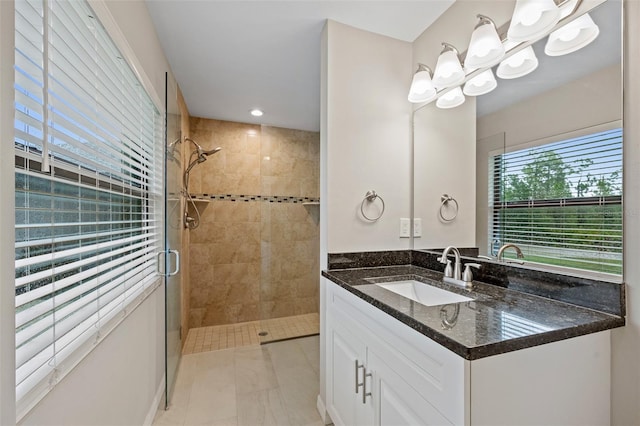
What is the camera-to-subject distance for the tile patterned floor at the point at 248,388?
1.78 meters

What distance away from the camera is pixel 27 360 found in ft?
2.33

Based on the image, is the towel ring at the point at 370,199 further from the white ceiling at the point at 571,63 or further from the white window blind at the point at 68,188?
the white window blind at the point at 68,188

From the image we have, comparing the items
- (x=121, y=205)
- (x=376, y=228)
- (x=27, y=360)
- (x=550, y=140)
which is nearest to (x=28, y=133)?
(x=27, y=360)

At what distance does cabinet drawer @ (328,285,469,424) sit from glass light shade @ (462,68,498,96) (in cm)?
127

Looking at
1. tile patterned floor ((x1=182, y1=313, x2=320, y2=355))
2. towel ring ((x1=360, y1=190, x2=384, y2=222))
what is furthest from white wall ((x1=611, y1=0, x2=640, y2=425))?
tile patterned floor ((x1=182, y1=313, x2=320, y2=355))

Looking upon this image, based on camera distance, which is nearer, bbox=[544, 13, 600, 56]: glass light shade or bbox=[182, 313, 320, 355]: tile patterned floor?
bbox=[544, 13, 600, 56]: glass light shade

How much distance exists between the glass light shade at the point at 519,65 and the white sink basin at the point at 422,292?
1075mm

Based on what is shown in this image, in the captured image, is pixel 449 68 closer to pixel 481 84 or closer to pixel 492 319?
pixel 481 84

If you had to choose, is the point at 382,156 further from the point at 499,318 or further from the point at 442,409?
the point at 442,409

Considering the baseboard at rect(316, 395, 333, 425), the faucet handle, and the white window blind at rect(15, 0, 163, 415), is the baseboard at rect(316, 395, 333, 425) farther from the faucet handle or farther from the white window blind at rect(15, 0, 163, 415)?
the white window blind at rect(15, 0, 163, 415)

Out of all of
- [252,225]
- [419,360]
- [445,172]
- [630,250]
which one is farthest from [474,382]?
[252,225]

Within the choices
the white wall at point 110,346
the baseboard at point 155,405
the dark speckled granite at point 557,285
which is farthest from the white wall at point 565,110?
the baseboard at point 155,405

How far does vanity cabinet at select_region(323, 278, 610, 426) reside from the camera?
0.77 meters

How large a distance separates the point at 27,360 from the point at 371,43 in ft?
6.98
